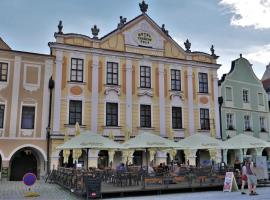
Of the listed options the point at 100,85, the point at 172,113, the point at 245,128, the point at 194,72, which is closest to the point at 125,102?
the point at 100,85

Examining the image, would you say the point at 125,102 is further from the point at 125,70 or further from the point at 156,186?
the point at 156,186

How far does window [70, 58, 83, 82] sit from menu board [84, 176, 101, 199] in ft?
39.6

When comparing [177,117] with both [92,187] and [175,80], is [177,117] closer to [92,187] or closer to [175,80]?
[175,80]

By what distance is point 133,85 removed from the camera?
27.1 m

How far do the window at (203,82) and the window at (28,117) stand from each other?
14476 mm

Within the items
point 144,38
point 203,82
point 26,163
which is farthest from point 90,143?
point 203,82

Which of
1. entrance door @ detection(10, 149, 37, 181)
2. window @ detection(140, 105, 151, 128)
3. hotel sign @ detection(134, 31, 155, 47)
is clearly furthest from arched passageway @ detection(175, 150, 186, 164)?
entrance door @ detection(10, 149, 37, 181)

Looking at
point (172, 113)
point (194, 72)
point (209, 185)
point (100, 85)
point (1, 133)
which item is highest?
point (194, 72)

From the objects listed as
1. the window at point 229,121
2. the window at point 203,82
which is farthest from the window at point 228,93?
the window at point 203,82

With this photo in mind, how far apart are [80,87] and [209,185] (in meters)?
12.1

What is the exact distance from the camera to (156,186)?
16875mm

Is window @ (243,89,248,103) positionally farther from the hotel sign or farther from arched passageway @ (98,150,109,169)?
arched passageway @ (98,150,109,169)

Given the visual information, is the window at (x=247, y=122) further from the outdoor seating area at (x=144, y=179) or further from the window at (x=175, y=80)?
the outdoor seating area at (x=144, y=179)

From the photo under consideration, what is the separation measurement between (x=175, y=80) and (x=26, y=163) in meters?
13.7
